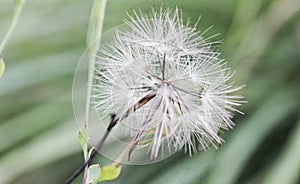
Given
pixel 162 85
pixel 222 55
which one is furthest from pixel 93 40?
pixel 222 55

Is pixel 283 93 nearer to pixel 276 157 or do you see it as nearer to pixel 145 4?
pixel 276 157

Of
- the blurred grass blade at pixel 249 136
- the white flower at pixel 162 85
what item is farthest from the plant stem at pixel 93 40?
the blurred grass blade at pixel 249 136

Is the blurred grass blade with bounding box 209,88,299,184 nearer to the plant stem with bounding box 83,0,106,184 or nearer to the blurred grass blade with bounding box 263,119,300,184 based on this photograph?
the blurred grass blade with bounding box 263,119,300,184

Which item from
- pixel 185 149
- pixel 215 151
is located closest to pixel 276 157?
pixel 215 151

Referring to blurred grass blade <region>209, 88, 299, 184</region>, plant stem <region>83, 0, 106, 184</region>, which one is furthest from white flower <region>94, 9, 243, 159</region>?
blurred grass blade <region>209, 88, 299, 184</region>

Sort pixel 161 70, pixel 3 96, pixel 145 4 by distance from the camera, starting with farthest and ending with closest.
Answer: pixel 3 96, pixel 145 4, pixel 161 70

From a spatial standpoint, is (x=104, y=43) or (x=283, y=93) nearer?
(x=104, y=43)

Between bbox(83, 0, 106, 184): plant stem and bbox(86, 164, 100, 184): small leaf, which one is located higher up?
bbox(83, 0, 106, 184): plant stem
